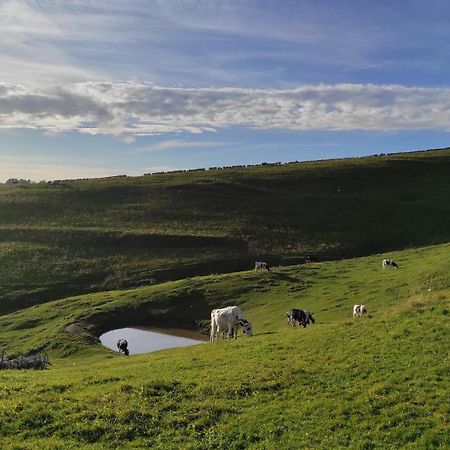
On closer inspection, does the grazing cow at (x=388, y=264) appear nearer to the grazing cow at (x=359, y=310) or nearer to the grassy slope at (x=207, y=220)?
the grazing cow at (x=359, y=310)

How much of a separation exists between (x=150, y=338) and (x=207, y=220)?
4068 cm

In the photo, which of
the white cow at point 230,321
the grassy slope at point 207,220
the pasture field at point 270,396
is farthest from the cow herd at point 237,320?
the grassy slope at point 207,220

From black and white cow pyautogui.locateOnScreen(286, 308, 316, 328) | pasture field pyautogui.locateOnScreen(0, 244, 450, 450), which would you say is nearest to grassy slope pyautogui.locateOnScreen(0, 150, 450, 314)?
black and white cow pyautogui.locateOnScreen(286, 308, 316, 328)

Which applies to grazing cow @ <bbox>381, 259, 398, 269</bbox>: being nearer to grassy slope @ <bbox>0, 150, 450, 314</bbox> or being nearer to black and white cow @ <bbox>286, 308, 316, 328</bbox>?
black and white cow @ <bbox>286, 308, 316, 328</bbox>

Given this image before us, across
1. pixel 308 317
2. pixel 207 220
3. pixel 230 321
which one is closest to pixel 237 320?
pixel 230 321

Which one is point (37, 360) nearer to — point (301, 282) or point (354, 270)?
point (301, 282)

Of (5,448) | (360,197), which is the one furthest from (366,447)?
(360,197)

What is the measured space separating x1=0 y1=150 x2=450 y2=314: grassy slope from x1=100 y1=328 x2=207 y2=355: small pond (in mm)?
18015

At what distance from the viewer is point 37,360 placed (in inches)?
1134

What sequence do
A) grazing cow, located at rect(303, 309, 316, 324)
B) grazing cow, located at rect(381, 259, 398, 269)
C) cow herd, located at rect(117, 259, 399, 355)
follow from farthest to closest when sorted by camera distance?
grazing cow, located at rect(381, 259, 398, 269)
grazing cow, located at rect(303, 309, 316, 324)
cow herd, located at rect(117, 259, 399, 355)

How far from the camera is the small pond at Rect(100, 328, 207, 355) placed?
38094mm

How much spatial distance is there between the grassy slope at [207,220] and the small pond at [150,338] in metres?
18.0

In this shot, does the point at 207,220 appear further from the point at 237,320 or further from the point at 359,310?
the point at 359,310

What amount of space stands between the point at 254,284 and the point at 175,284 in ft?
26.7
